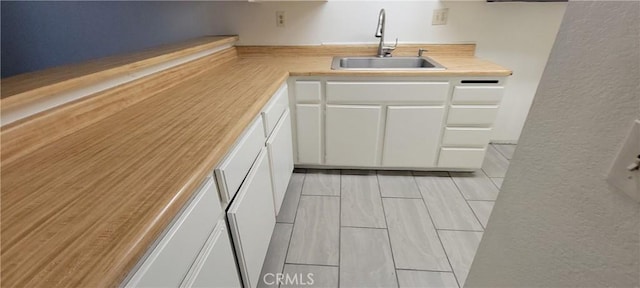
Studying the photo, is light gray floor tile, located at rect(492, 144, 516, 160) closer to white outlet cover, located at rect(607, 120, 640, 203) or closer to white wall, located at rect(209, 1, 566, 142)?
white wall, located at rect(209, 1, 566, 142)

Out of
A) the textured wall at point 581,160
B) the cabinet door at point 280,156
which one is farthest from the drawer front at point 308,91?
the textured wall at point 581,160

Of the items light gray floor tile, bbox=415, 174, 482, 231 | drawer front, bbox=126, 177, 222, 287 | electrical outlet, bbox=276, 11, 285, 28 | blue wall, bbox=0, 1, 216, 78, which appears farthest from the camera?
blue wall, bbox=0, 1, 216, 78

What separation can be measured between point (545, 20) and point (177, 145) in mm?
2657

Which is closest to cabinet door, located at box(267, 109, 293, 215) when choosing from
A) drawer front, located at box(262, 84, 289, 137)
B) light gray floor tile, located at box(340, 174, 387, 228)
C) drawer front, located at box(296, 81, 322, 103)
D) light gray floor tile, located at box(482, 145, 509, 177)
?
drawer front, located at box(262, 84, 289, 137)

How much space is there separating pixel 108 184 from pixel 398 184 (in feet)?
5.88

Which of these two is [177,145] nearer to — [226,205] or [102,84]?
[226,205]

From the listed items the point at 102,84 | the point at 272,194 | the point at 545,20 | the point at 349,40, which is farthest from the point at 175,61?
the point at 545,20

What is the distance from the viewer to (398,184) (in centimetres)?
205

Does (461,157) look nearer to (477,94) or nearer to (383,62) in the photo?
(477,94)

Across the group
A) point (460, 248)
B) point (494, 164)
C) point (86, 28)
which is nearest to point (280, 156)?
point (460, 248)

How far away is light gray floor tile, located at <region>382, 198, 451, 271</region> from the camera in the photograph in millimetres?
1421

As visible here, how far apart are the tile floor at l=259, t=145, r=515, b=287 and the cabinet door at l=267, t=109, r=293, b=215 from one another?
23cm

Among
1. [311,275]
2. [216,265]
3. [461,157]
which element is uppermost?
[216,265]

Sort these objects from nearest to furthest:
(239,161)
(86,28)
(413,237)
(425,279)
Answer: (239,161)
(425,279)
(413,237)
(86,28)
